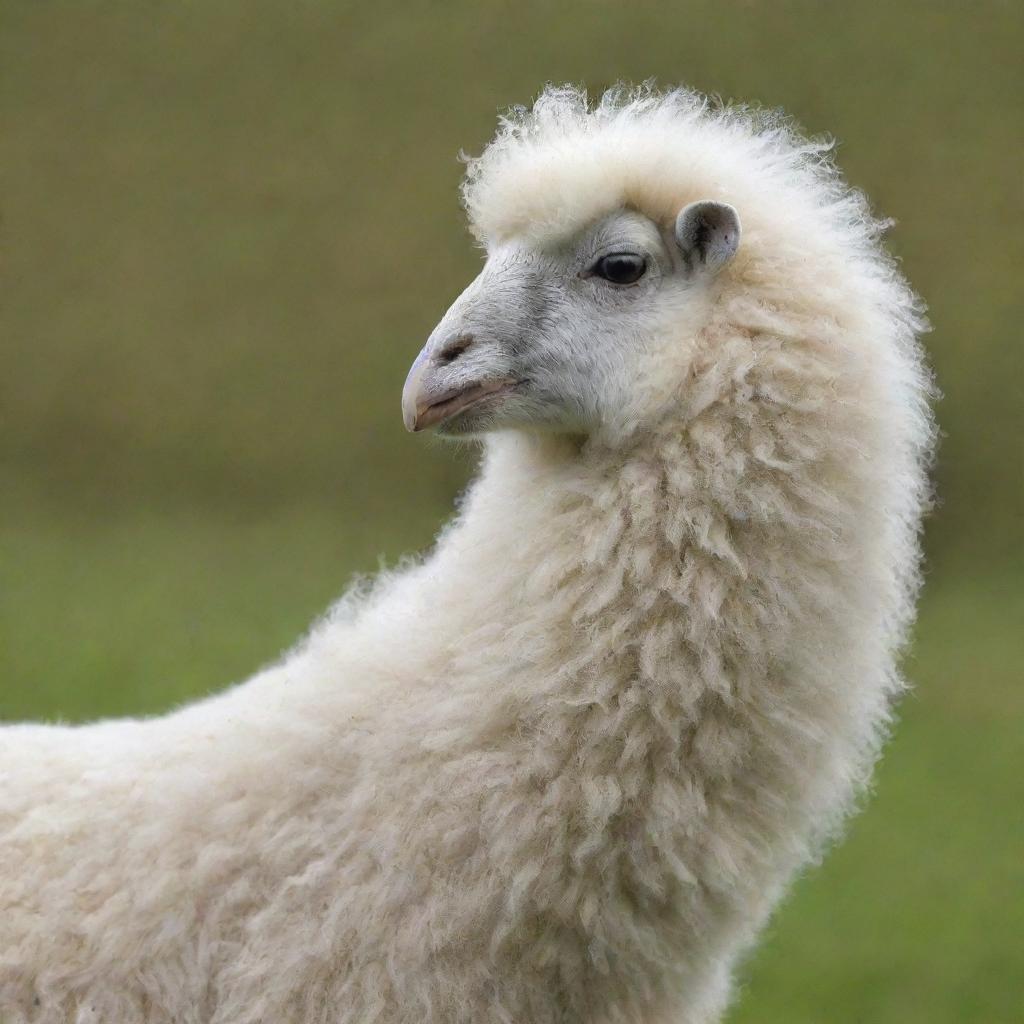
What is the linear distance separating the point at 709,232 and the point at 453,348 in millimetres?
580

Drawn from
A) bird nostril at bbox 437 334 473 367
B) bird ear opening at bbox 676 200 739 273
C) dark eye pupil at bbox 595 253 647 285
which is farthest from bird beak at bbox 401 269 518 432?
bird ear opening at bbox 676 200 739 273

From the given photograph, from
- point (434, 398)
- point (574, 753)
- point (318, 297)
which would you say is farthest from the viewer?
point (318, 297)

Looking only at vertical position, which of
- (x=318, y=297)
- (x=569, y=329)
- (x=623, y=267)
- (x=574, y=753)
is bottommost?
(x=574, y=753)

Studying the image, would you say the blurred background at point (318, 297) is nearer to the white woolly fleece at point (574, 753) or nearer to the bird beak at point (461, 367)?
the white woolly fleece at point (574, 753)

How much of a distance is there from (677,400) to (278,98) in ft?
35.8

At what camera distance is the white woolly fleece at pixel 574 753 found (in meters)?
2.86

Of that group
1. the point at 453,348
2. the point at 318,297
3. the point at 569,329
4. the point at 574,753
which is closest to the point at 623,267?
the point at 569,329

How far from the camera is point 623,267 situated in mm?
3086

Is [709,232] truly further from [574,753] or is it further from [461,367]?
[574,753]

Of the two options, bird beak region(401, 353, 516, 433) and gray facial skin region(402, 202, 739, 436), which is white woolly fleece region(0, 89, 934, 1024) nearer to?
gray facial skin region(402, 202, 739, 436)

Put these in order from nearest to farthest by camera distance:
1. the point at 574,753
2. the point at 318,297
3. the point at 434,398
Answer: the point at 574,753, the point at 434,398, the point at 318,297

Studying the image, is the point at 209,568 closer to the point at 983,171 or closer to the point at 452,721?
the point at 983,171

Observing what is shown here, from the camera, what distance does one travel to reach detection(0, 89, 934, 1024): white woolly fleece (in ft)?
9.38

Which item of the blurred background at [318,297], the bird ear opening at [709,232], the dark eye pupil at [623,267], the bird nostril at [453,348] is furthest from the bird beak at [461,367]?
the blurred background at [318,297]
